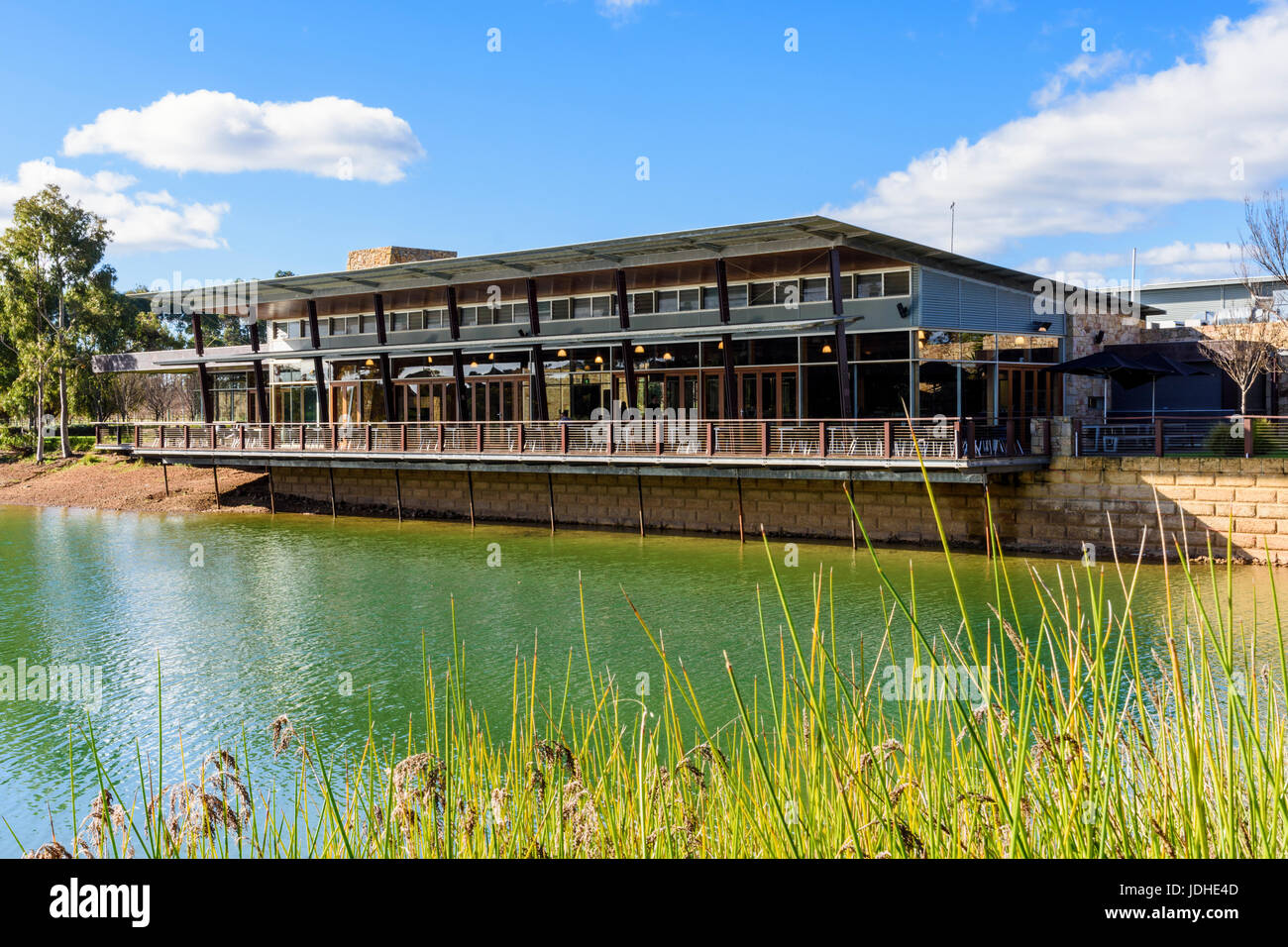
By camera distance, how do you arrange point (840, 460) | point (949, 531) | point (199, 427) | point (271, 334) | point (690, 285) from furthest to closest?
1. point (271, 334)
2. point (199, 427)
3. point (690, 285)
4. point (949, 531)
5. point (840, 460)

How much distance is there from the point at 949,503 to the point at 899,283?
190 inches

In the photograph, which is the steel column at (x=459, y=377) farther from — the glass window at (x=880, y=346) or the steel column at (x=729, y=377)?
the glass window at (x=880, y=346)

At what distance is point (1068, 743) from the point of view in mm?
2902

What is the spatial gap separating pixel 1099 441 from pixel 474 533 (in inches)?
547

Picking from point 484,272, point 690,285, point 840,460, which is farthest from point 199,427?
point 840,460

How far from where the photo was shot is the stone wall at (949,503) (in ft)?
57.3

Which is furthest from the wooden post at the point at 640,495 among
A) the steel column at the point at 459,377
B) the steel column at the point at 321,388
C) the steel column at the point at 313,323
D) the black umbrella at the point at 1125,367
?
the steel column at the point at 313,323

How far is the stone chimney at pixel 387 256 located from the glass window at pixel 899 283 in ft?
47.1

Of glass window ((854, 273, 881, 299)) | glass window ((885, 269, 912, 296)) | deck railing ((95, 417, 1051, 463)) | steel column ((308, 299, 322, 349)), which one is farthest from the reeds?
steel column ((308, 299, 322, 349))

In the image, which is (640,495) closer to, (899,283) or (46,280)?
(899,283)

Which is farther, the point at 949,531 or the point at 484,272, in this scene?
the point at 484,272

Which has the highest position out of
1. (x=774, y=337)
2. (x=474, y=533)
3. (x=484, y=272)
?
(x=484, y=272)

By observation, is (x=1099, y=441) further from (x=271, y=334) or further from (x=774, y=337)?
(x=271, y=334)

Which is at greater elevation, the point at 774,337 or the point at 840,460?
the point at 774,337
